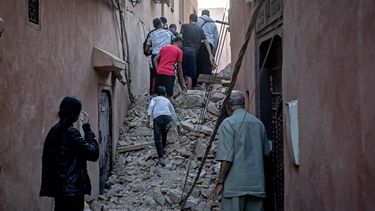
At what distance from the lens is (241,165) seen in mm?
4980

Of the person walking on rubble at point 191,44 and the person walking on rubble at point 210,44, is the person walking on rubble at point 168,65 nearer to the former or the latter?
the person walking on rubble at point 191,44

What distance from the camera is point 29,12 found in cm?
523

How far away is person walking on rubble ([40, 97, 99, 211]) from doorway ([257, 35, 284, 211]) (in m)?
2.01

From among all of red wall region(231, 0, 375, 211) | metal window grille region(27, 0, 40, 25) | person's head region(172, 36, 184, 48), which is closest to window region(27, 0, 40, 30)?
metal window grille region(27, 0, 40, 25)

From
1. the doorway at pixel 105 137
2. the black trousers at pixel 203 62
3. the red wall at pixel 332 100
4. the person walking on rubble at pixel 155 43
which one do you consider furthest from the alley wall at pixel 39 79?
the black trousers at pixel 203 62

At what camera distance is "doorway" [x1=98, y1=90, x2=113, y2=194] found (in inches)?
328

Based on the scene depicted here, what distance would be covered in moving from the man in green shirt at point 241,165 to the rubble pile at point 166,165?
2.12m

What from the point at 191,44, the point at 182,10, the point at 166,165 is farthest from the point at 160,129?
the point at 182,10

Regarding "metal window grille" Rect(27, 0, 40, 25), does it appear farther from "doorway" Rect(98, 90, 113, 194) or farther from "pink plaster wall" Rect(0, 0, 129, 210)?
"doorway" Rect(98, 90, 113, 194)

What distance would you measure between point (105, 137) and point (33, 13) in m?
3.76

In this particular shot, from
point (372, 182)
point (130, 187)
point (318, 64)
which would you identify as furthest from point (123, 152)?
point (372, 182)

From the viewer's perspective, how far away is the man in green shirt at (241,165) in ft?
16.3

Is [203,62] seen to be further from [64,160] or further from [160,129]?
[64,160]

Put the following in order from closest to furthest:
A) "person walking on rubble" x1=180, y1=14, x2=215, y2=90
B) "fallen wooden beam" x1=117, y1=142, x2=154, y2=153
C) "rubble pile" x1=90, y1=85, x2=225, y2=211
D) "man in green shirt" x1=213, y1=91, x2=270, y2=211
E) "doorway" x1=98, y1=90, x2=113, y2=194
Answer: "man in green shirt" x1=213, y1=91, x2=270, y2=211
"rubble pile" x1=90, y1=85, x2=225, y2=211
"doorway" x1=98, y1=90, x2=113, y2=194
"fallen wooden beam" x1=117, y1=142, x2=154, y2=153
"person walking on rubble" x1=180, y1=14, x2=215, y2=90
